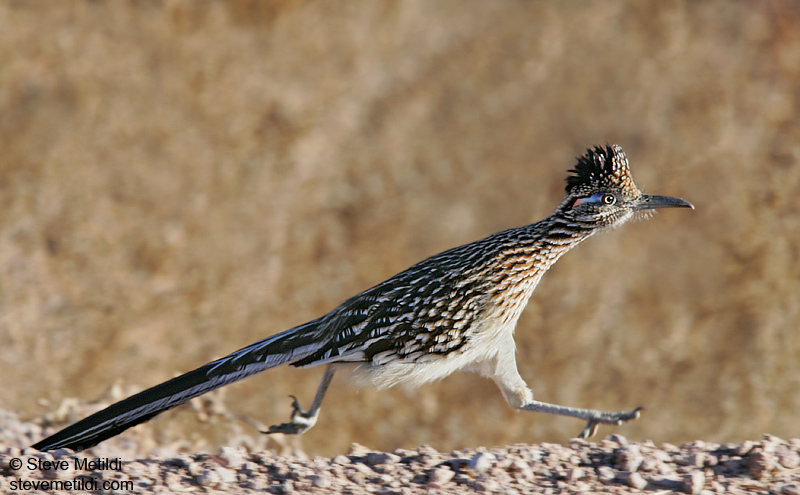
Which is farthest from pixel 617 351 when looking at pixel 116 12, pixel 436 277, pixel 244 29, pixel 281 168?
pixel 116 12

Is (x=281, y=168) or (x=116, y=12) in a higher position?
(x=116, y=12)

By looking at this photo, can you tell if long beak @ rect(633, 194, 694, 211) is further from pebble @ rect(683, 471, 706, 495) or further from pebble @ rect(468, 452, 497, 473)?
pebble @ rect(468, 452, 497, 473)

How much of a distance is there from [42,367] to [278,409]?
10.7ft

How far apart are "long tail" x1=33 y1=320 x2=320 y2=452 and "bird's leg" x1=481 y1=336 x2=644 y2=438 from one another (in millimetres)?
1487

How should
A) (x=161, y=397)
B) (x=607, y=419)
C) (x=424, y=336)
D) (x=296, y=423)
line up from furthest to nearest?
(x=296, y=423) → (x=607, y=419) → (x=424, y=336) → (x=161, y=397)

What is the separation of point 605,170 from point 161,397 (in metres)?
3.50

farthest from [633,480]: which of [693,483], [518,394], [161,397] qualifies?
[161,397]

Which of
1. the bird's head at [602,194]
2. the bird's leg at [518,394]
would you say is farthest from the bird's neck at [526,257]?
the bird's leg at [518,394]

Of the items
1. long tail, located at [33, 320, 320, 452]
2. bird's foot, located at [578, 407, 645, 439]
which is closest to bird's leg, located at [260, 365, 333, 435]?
long tail, located at [33, 320, 320, 452]

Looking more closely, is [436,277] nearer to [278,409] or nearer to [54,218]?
[278,409]

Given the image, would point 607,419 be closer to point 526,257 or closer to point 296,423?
point 526,257

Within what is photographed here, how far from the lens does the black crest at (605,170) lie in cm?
585

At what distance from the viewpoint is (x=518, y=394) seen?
5621 millimetres

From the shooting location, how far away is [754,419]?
11.1 meters
